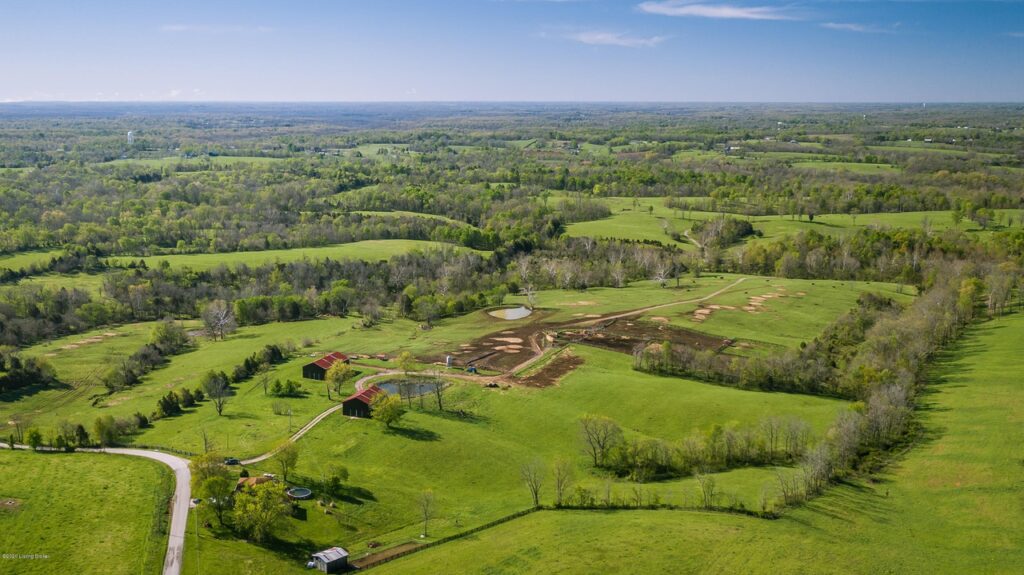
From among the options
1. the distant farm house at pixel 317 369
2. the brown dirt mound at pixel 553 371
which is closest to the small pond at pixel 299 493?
the distant farm house at pixel 317 369

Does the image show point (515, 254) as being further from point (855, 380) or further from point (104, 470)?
point (104, 470)

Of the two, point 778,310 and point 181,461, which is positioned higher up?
point 778,310

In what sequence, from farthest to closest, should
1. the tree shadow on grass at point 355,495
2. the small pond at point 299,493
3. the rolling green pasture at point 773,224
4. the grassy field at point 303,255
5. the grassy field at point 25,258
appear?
the rolling green pasture at point 773,224, the grassy field at point 303,255, the grassy field at point 25,258, the tree shadow on grass at point 355,495, the small pond at point 299,493

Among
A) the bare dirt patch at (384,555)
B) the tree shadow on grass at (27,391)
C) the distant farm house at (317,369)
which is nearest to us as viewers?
the bare dirt patch at (384,555)

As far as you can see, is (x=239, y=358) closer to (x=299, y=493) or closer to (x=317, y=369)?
(x=317, y=369)

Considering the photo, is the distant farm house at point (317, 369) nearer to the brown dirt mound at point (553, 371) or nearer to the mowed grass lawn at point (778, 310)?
the brown dirt mound at point (553, 371)

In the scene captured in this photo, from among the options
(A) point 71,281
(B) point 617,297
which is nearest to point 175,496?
(B) point 617,297
